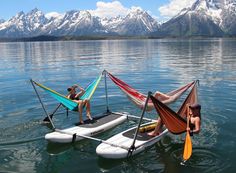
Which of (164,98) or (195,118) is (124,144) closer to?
(195,118)

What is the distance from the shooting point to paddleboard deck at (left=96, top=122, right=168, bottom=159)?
14.6m

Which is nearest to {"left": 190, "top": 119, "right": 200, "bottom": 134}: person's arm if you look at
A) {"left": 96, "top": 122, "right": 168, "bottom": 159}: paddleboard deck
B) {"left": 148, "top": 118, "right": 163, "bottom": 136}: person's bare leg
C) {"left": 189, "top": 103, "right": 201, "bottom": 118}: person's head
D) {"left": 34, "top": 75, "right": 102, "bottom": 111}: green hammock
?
{"left": 189, "top": 103, "right": 201, "bottom": 118}: person's head

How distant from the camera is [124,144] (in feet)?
50.1

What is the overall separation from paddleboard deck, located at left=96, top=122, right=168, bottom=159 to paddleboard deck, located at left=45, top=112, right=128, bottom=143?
1891 mm

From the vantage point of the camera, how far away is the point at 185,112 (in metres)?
16.8

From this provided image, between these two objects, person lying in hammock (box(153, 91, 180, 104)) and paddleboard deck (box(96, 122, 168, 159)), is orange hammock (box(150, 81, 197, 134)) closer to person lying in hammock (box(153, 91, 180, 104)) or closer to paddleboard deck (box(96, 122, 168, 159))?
paddleboard deck (box(96, 122, 168, 159))

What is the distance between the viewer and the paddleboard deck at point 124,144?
14.6 m

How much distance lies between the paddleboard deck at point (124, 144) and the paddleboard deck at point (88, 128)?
1891 millimetres

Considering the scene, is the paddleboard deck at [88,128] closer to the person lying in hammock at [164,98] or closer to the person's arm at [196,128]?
the person lying in hammock at [164,98]

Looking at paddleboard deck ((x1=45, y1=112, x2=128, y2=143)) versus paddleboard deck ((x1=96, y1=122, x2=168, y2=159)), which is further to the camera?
paddleboard deck ((x1=45, y1=112, x2=128, y2=143))

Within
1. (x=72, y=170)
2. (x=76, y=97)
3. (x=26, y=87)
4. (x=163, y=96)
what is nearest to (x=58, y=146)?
(x=72, y=170)

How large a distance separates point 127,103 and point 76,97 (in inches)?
232

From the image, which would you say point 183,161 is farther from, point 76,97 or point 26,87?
point 26,87

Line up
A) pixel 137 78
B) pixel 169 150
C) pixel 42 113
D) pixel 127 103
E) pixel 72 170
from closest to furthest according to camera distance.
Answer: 1. pixel 72 170
2. pixel 169 150
3. pixel 42 113
4. pixel 127 103
5. pixel 137 78
